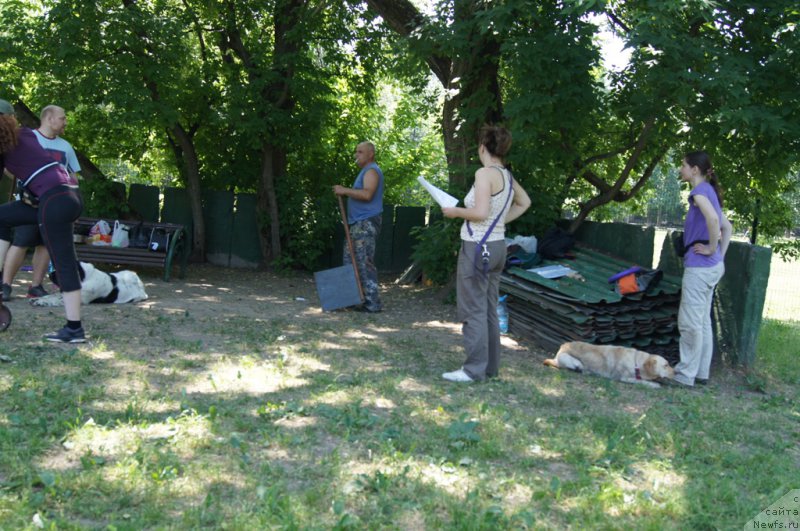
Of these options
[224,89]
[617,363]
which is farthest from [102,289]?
[224,89]

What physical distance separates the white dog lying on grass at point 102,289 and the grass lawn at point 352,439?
0.83m

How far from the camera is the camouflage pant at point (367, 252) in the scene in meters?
8.63

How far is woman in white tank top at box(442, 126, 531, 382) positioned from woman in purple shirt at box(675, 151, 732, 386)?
1575 millimetres

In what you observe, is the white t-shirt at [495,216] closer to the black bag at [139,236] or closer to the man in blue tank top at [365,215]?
the man in blue tank top at [365,215]

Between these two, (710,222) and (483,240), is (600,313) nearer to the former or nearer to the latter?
(710,222)

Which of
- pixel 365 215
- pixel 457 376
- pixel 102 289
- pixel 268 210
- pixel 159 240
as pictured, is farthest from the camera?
pixel 268 210

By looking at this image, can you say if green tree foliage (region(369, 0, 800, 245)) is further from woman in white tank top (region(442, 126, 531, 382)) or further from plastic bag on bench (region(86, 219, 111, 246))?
plastic bag on bench (region(86, 219, 111, 246))

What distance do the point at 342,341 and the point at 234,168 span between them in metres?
7.10

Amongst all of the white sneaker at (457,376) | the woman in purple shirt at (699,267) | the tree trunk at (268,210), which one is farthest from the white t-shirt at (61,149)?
the tree trunk at (268,210)

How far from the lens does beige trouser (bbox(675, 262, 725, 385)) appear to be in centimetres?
614

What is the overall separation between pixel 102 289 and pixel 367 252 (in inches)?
110

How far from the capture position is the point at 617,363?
615cm

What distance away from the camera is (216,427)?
4113mm

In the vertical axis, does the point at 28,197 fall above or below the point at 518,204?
below
